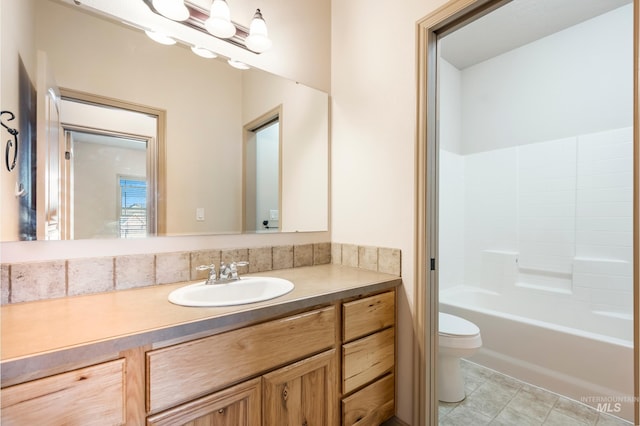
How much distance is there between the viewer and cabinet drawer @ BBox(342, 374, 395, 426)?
1203 millimetres

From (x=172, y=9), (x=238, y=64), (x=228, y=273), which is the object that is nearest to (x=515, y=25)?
(x=238, y=64)

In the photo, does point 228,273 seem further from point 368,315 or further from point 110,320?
point 368,315

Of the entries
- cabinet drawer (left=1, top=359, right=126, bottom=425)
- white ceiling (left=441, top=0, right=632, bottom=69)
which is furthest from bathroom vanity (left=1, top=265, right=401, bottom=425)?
white ceiling (left=441, top=0, right=632, bottom=69)

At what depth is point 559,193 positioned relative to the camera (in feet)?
7.82

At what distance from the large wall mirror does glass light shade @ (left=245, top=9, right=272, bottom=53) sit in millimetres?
131

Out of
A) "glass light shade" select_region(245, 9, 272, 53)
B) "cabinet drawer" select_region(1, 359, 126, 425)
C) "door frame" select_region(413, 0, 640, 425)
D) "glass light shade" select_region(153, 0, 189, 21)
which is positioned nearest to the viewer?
"cabinet drawer" select_region(1, 359, 126, 425)

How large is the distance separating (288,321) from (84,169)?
3.29 ft

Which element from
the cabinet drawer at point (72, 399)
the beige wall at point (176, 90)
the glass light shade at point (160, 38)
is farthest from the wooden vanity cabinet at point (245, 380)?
the glass light shade at point (160, 38)

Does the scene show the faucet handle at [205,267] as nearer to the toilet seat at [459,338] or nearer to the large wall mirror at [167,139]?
the large wall mirror at [167,139]

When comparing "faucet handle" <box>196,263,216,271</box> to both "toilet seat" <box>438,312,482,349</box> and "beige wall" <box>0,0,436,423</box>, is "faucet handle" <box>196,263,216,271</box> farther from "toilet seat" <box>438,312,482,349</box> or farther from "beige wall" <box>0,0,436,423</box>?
"toilet seat" <box>438,312,482,349</box>

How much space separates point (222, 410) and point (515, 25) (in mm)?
3174

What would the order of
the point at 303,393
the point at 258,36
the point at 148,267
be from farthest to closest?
the point at 258,36 < the point at 148,267 < the point at 303,393

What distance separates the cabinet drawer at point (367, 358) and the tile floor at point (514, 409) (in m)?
0.62

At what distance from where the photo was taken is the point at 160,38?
48.9 inches
